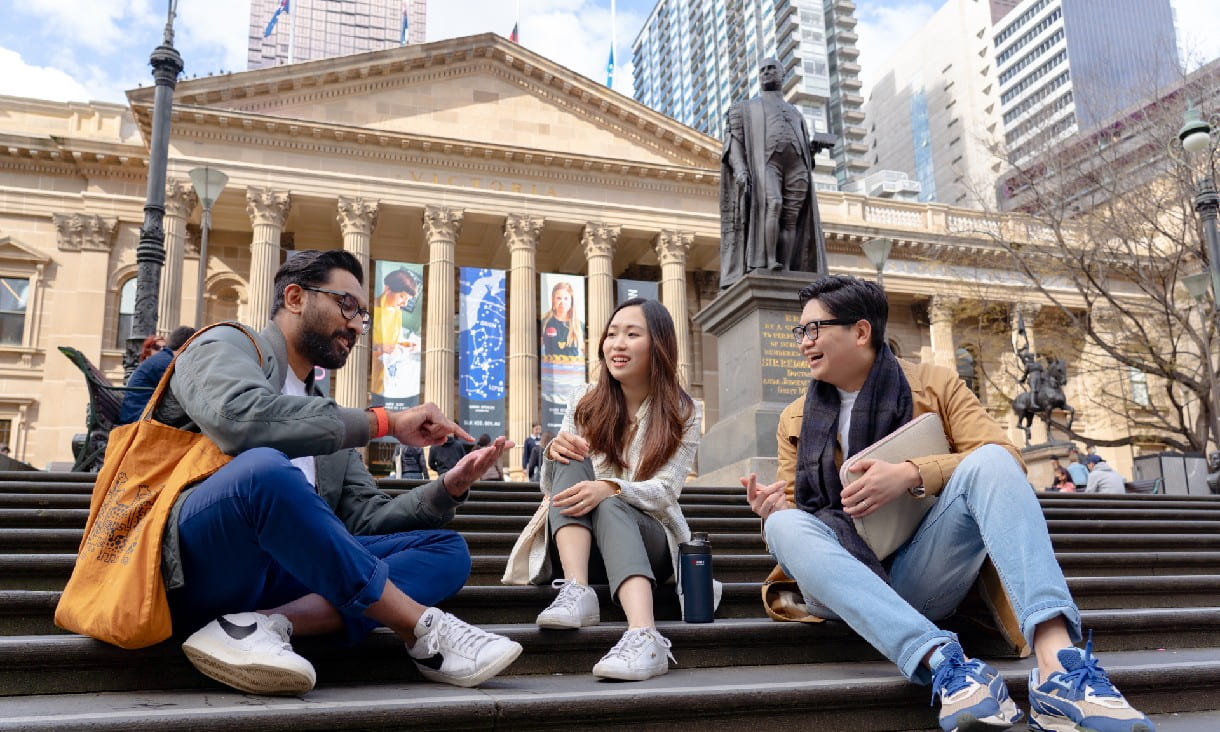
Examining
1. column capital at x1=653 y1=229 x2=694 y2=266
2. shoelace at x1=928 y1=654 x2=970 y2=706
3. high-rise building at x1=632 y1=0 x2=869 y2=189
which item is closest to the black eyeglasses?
shoelace at x1=928 y1=654 x2=970 y2=706

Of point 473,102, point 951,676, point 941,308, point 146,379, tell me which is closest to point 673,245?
point 473,102

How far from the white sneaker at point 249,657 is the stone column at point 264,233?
78.5 feet

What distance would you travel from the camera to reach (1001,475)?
9.27ft

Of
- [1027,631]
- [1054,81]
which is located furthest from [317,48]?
[1027,631]

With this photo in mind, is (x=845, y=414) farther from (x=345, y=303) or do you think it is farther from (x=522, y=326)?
(x=522, y=326)

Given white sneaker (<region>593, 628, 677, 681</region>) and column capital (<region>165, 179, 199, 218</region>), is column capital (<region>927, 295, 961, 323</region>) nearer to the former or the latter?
column capital (<region>165, 179, 199, 218</region>)

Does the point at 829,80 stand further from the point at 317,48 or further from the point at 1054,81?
the point at 317,48

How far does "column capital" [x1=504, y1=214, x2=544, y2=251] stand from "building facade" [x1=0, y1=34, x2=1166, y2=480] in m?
0.07

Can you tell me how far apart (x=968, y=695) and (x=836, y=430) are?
45.6 inches

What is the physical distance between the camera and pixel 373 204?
2716 cm

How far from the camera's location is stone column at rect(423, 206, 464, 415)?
86.8 ft

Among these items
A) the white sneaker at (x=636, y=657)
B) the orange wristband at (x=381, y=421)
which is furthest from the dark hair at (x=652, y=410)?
the orange wristband at (x=381, y=421)

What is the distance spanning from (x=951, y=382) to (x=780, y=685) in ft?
4.23

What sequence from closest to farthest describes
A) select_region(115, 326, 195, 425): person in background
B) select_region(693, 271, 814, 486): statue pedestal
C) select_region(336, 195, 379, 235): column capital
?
select_region(115, 326, 195, 425): person in background < select_region(693, 271, 814, 486): statue pedestal < select_region(336, 195, 379, 235): column capital
